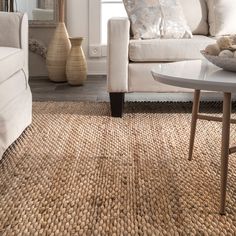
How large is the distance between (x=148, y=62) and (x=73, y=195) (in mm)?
1360

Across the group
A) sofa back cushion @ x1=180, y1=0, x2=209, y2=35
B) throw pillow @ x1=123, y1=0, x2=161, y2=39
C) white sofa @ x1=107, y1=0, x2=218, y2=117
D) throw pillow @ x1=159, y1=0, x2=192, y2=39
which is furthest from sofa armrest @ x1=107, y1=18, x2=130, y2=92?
sofa back cushion @ x1=180, y1=0, x2=209, y2=35

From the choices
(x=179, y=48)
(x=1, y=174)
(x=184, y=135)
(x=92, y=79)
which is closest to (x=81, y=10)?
(x=92, y=79)

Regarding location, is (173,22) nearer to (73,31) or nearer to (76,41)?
(76,41)

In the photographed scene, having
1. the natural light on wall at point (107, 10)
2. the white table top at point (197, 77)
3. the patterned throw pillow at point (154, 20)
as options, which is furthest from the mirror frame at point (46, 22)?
the white table top at point (197, 77)

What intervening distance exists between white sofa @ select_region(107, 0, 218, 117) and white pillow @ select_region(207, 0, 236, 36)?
1.44 ft

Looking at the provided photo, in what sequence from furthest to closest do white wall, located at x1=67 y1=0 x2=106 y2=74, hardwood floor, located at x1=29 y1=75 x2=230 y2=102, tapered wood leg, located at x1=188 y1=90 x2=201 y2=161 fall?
white wall, located at x1=67 y1=0 x2=106 y2=74
hardwood floor, located at x1=29 y1=75 x2=230 y2=102
tapered wood leg, located at x1=188 y1=90 x2=201 y2=161

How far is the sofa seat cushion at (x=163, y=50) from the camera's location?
110 inches

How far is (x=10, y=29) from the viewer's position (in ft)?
7.98

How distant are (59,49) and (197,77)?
2543 mm

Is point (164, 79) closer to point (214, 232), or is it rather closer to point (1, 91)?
point (214, 232)

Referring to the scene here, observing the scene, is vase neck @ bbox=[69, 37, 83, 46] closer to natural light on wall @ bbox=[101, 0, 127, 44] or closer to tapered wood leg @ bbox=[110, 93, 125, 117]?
natural light on wall @ bbox=[101, 0, 127, 44]

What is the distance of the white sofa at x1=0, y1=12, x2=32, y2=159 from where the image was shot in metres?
2.08

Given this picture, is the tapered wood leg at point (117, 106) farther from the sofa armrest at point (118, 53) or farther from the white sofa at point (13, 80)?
the white sofa at point (13, 80)

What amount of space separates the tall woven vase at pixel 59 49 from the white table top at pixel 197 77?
225cm
